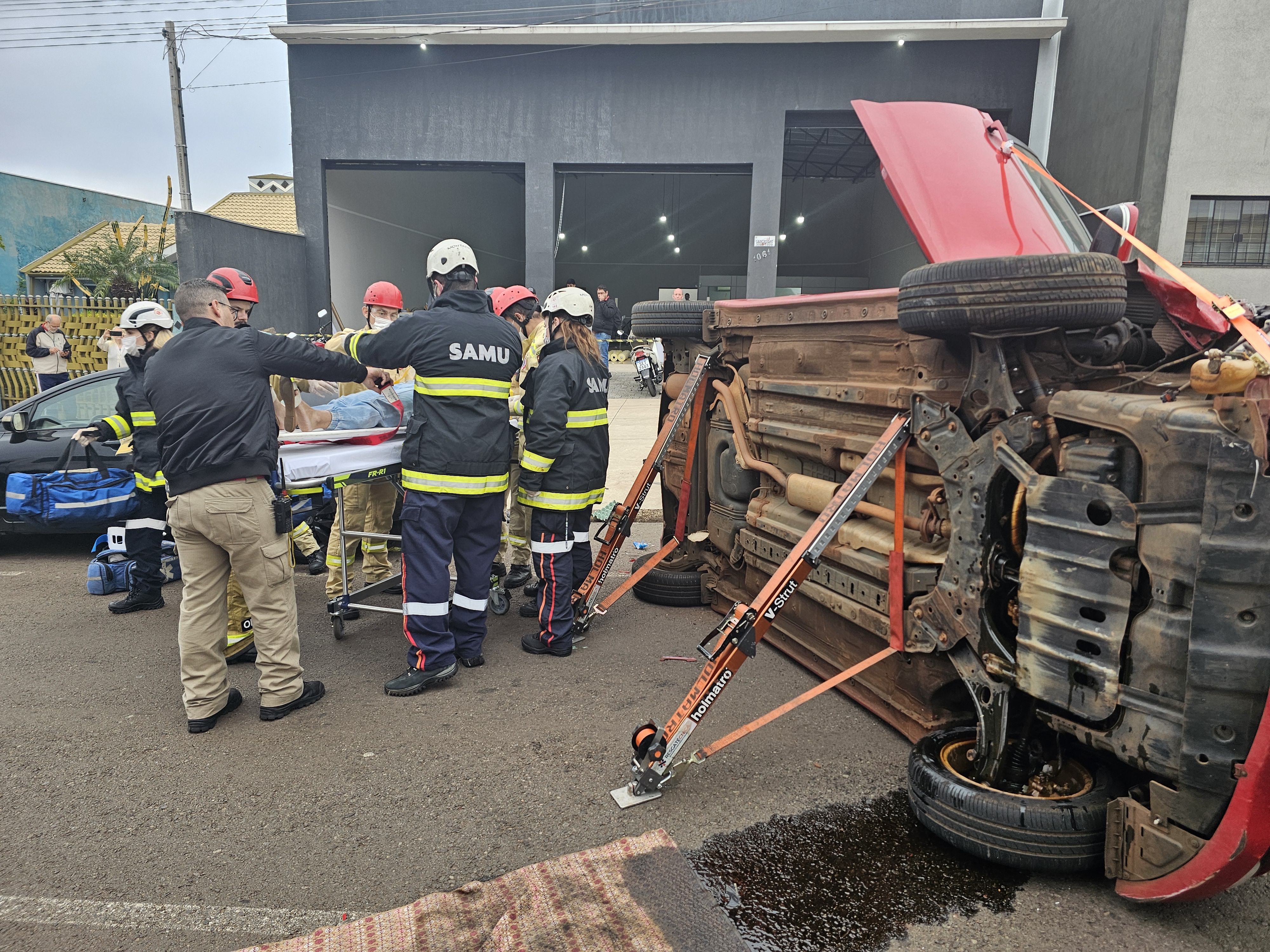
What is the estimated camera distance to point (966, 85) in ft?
47.2

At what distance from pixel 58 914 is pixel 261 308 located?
13.8 m

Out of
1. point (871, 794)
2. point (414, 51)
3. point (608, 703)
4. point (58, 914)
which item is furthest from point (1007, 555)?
point (414, 51)

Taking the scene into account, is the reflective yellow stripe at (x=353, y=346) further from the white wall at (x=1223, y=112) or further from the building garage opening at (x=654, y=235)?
the building garage opening at (x=654, y=235)

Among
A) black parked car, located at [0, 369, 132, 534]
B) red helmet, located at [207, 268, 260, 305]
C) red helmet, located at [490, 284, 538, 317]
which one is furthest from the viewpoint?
black parked car, located at [0, 369, 132, 534]

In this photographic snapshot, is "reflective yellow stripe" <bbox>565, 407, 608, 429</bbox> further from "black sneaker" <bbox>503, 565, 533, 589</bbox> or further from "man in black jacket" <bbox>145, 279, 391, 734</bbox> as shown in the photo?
"black sneaker" <bbox>503, 565, 533, 589</bbox>

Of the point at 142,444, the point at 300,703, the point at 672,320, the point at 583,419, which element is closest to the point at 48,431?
the point at 142,444

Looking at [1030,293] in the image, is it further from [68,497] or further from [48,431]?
[48,431]

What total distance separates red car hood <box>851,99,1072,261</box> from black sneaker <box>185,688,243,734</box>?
3.74 meters

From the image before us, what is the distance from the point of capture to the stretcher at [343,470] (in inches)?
158

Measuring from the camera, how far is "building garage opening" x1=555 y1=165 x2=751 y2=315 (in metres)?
29.7

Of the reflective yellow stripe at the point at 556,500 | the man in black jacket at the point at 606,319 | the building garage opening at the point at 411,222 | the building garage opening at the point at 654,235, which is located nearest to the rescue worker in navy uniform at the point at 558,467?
the reflective yellow stripe at the point at 556,500

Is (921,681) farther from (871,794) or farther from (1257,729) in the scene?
(1257,729)

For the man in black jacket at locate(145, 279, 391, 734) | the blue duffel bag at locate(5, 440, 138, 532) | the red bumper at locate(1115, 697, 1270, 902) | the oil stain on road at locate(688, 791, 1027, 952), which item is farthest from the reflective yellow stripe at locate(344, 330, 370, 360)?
the red bumper at locate(1115, 697, 1270, 902)

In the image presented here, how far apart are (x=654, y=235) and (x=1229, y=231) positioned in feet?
72.6
